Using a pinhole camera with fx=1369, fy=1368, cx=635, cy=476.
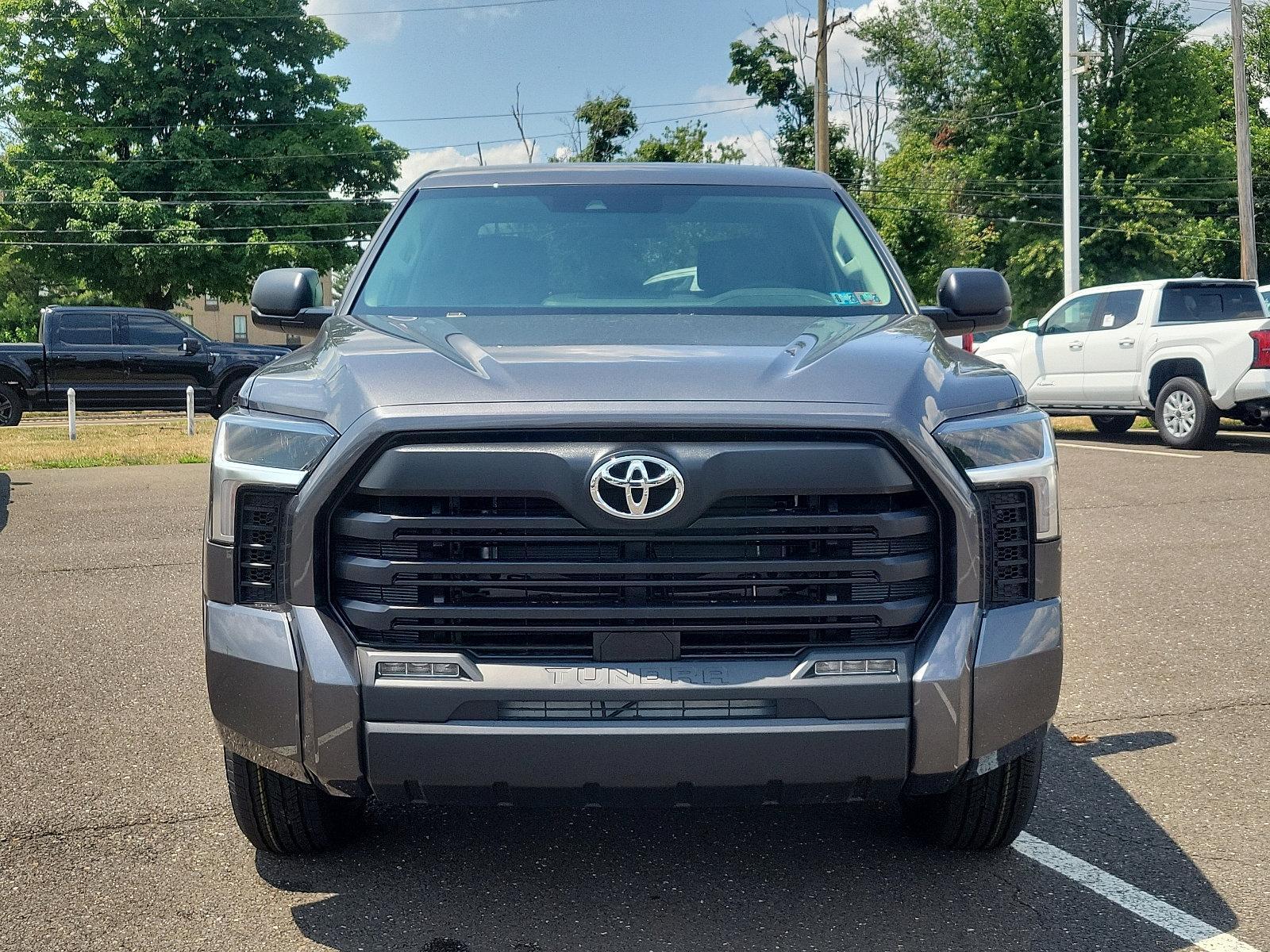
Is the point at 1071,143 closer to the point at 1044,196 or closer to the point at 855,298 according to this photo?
the point at 855,298

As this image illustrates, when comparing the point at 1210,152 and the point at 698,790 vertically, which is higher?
the point at 1210,152

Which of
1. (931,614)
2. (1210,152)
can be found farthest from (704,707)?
(1210,152)

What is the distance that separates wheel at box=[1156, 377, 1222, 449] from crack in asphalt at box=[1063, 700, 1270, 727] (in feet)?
34.0

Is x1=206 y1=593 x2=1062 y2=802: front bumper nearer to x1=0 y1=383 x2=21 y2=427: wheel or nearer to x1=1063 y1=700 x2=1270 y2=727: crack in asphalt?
x1=1063 y1=700 x2=1270 y2=727: crack in asphalt

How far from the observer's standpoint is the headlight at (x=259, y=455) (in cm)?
291

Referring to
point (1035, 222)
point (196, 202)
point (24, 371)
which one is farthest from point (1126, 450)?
point (1035, 222)

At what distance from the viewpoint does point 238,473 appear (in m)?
2.97

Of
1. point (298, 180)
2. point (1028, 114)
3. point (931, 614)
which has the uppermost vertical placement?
point (1028, 114)

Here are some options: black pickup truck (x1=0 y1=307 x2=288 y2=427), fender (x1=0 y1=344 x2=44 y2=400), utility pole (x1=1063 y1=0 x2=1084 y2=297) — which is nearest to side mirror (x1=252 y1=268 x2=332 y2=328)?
black pickup truck (x1=0 y1=307 x2=288 y2=427)

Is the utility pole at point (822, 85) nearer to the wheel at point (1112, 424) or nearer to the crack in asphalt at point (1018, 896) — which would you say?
the wheel at point (1112, 424)

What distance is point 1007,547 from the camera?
9.79 feet

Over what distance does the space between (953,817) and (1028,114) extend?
46817 millimetres

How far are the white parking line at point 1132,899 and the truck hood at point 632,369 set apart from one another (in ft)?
3.96

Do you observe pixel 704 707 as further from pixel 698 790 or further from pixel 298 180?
pixel 298 180
